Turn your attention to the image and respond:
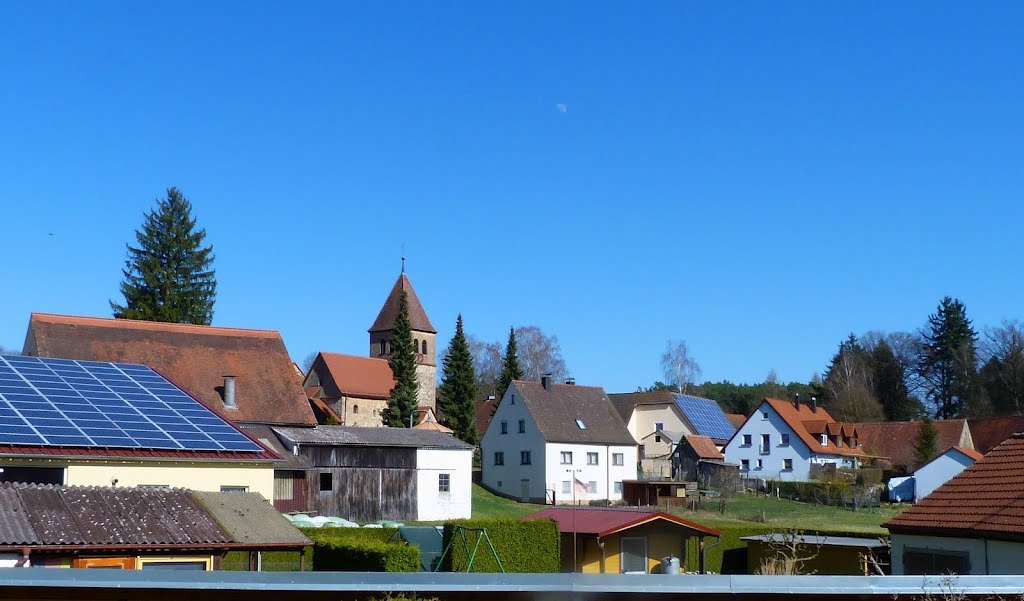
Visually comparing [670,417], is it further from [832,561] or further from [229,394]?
[832,561]

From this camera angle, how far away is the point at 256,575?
758 centimetres

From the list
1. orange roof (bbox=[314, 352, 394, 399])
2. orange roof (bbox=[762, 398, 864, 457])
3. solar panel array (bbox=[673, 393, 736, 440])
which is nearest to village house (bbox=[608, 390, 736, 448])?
solar panel array (bbox=[673, 393, 736, 440])

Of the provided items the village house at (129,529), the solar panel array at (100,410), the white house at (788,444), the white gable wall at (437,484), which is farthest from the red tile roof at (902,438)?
the village house at (129,529)

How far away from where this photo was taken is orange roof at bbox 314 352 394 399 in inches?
3228

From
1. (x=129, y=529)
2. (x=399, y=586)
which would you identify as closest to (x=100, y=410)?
(x=129, y=529)

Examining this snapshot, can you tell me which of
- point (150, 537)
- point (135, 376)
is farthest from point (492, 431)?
point (150, 537)

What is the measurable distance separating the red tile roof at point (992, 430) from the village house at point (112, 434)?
182 feet

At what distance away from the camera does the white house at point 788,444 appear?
64.6 metres

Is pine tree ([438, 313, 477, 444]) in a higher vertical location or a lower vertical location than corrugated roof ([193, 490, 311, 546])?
higher

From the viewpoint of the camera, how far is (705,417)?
78.0 m

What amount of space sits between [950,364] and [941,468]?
40.7 meters

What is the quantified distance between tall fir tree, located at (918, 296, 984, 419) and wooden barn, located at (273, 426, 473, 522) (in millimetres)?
60721

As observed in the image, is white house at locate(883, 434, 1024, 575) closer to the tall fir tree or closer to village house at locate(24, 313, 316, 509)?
village house at locate(24, 313, 316, 509)

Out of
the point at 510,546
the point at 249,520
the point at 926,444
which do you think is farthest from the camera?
the point at 926,444
